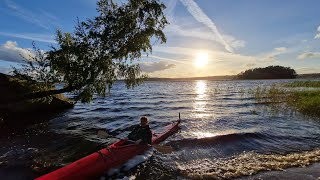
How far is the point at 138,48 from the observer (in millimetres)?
19250

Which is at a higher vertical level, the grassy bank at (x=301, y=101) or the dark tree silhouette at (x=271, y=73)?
the dark tree silhouette at (x=271, y=73)

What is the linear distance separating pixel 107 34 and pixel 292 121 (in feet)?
52.3

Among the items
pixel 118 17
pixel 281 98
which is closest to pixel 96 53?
pixel 118 17

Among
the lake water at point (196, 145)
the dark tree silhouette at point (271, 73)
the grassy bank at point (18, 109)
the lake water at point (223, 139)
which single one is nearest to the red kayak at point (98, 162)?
the lake water at point (196, 145)

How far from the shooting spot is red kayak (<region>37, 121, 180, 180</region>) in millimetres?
9086

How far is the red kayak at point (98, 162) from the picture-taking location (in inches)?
358

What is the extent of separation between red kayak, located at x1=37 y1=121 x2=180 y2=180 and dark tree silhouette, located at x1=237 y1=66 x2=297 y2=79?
154m

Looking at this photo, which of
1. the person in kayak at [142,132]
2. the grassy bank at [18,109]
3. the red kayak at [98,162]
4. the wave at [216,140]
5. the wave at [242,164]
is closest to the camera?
the red kayak at [98,162]

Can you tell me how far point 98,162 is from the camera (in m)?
10.3

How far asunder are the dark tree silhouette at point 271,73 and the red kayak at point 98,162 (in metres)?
154

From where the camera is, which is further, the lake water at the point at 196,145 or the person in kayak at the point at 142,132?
the person in kayak at the point at 142,132

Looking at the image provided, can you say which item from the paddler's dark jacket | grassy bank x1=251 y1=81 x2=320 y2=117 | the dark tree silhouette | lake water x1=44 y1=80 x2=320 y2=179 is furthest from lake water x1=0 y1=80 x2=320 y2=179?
the dark tree silhouette

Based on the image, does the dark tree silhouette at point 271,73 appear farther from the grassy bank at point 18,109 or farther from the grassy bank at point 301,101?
the grassy bank at point 18,109

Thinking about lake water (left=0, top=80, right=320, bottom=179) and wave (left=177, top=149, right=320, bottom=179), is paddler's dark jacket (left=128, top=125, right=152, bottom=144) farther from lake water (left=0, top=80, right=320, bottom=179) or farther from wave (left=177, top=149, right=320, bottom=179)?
wave (left=177, top=149, right=320, bottom=179)
